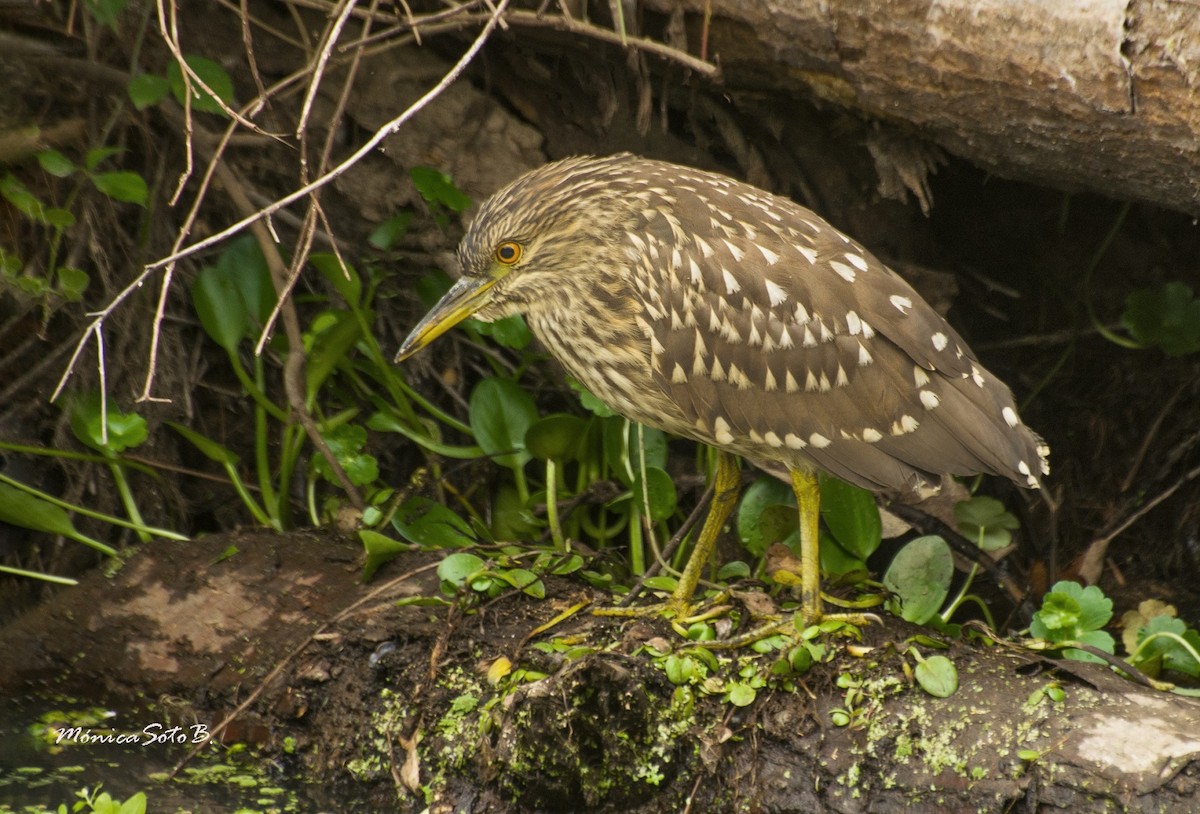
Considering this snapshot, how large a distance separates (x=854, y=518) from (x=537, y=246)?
1.34 metres

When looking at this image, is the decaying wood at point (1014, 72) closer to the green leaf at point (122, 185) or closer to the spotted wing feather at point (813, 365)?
the spotted wing feather at point (813, 365)

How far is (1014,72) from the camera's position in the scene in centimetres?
349

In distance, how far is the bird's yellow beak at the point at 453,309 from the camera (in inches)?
151

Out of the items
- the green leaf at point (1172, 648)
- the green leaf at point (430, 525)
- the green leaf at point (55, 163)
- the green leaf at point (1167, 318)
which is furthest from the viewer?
the green leaf at point (1167, 318)

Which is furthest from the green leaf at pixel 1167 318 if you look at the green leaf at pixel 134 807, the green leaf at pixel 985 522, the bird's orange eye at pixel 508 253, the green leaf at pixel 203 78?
the green leaf at pixel 134 807

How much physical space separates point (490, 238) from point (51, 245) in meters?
1.81

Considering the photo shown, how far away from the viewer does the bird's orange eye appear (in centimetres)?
379

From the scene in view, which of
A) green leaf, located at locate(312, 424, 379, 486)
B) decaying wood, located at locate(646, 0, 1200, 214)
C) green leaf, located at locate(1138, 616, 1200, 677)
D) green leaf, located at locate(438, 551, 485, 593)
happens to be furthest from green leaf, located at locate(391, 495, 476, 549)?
green leaf, located at locate(1138, 616, 1200, 677)

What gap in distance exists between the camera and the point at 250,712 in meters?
3.69

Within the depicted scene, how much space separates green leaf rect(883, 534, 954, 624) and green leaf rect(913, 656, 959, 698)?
0.49 metres

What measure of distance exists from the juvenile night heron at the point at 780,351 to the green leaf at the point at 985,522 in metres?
0.99

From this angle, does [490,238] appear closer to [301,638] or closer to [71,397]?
[301,638]

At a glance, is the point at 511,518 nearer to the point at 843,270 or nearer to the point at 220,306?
the point at 220,306

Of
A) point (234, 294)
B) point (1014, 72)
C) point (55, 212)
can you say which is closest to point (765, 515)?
point (1014, 72)
